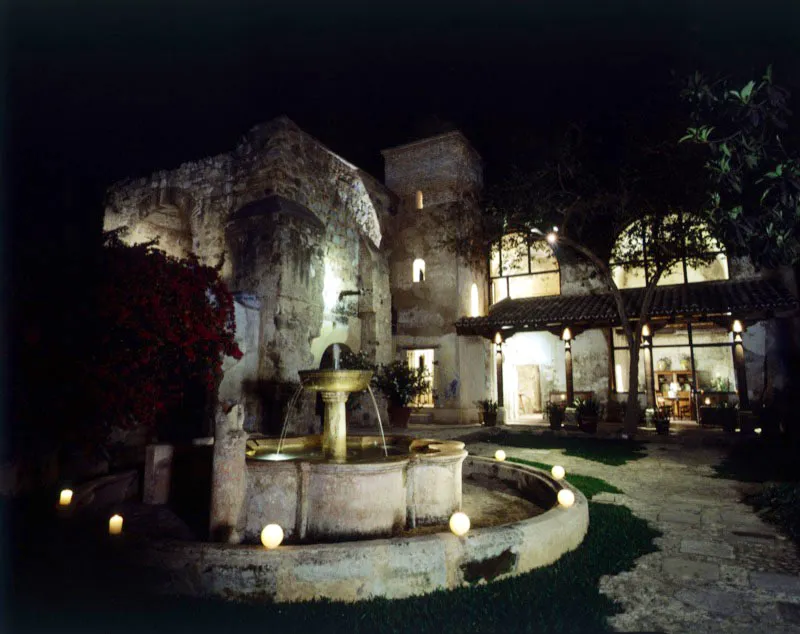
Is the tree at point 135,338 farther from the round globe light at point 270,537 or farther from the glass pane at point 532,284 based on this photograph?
the glass pane at point 532,284

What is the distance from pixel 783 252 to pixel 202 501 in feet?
20.2

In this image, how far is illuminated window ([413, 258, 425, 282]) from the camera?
16688 mm

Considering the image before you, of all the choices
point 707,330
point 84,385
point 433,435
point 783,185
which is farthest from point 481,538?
point 707,330

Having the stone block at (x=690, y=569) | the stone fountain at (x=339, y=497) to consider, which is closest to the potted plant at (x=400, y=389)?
the stone fountain at (x=339, y=497)

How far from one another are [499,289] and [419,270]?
3414 millimetres

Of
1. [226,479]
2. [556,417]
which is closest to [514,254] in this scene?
[556,417]

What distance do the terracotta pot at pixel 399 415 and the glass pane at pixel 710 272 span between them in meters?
10.5

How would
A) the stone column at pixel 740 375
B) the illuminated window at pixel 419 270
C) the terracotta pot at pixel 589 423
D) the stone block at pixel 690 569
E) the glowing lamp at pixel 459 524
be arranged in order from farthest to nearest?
the illuminated window at pixel 419 270, the terracotta pot at pixel 589 423, the stone column at pixel 740 375, the stone block at pixel 690 569, the glowing lamp at pixel 459 524

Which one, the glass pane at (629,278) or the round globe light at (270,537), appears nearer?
the round globe light at (270,537)

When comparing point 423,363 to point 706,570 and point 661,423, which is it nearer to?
point 661,423

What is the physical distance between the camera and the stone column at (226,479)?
382 cm

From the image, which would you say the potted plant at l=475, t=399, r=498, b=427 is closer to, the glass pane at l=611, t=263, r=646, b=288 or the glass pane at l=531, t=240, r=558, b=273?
the glass pane at l=531, t=240, r=558, b=273

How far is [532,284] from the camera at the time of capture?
1806 cm

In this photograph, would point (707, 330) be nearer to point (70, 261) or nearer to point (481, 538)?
point (481, 538)
